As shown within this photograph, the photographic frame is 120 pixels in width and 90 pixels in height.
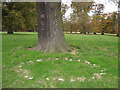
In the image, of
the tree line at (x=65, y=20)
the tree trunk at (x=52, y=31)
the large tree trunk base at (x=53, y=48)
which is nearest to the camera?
the large tree trunk base at (x=53, y=48)

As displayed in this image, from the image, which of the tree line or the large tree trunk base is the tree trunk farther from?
the tree line

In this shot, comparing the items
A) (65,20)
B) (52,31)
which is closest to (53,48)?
(52,31)

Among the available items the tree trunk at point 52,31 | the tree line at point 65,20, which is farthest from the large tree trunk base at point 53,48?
the tree line at point 65,20

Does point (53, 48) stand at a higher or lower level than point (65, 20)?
lower

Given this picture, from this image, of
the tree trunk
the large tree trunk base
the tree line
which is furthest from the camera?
the tree line

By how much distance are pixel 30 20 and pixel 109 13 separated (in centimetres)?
2320

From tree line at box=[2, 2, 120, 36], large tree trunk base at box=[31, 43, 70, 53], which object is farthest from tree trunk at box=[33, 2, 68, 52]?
tree line at box=[2, 2, 120, 36]

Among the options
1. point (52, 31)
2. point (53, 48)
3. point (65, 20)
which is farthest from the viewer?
point (65, 20)

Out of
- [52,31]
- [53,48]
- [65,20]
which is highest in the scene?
[65,20]

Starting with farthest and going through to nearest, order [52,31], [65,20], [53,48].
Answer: [65,20] < [52,31] < [53,48]

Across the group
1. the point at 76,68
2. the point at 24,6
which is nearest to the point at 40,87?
the point at 76,68

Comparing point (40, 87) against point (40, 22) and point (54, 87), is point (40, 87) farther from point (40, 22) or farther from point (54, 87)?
point (40, 22)

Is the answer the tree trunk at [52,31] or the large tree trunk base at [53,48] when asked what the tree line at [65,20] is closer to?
the tree trunk at [52,31]

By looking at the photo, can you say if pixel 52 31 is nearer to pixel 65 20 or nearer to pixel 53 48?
pixel 53 48
